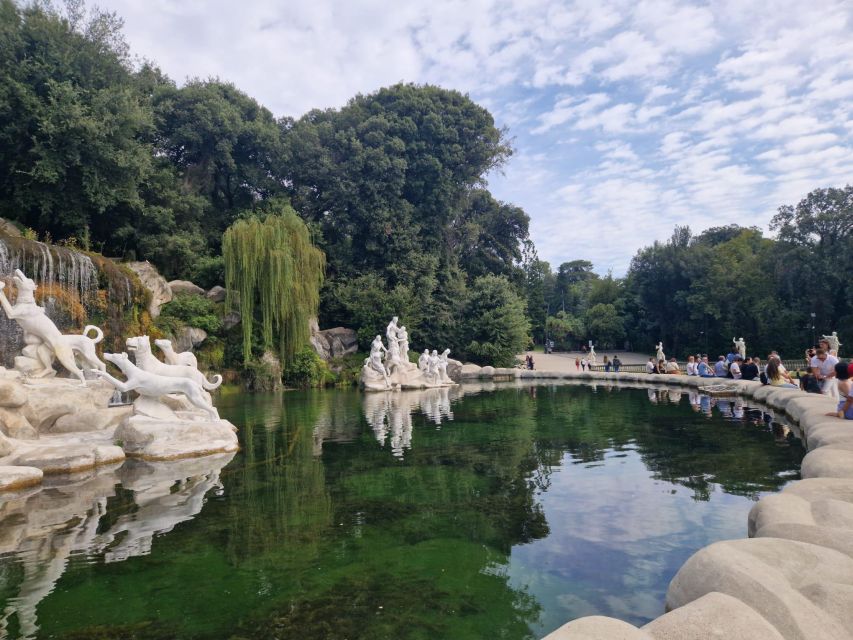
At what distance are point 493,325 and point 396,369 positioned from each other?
9365mm

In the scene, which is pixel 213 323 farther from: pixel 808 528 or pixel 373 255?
pixel 808 528

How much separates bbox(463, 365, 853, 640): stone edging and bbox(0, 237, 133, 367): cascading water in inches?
674

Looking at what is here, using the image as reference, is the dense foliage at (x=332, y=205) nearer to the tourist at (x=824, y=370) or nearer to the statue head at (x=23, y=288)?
the statue head at (x=23, y=288)

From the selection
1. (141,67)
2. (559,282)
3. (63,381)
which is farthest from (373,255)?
(559,282)

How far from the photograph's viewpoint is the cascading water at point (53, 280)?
1542 centimetres

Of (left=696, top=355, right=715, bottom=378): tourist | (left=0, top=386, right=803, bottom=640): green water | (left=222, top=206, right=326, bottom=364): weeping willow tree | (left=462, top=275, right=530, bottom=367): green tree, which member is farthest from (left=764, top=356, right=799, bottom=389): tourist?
(left=462, top=275, right=530, bottom=367): green tree

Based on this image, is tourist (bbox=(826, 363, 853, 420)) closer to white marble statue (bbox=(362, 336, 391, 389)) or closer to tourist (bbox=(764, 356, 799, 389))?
tourist (bbox=(764, 356, 799, 389))

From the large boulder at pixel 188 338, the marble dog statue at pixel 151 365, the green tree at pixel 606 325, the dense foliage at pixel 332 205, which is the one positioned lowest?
the marble dog statue at pixel 151 365

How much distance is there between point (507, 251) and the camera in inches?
1576

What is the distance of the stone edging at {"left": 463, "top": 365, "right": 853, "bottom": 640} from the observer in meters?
2.80

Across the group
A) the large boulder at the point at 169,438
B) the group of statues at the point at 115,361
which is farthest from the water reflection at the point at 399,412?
the group of statues at the point at 115,361

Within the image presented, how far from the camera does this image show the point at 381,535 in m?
5.33

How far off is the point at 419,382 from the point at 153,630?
2179 cm

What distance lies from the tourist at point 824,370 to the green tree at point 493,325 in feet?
68.3
